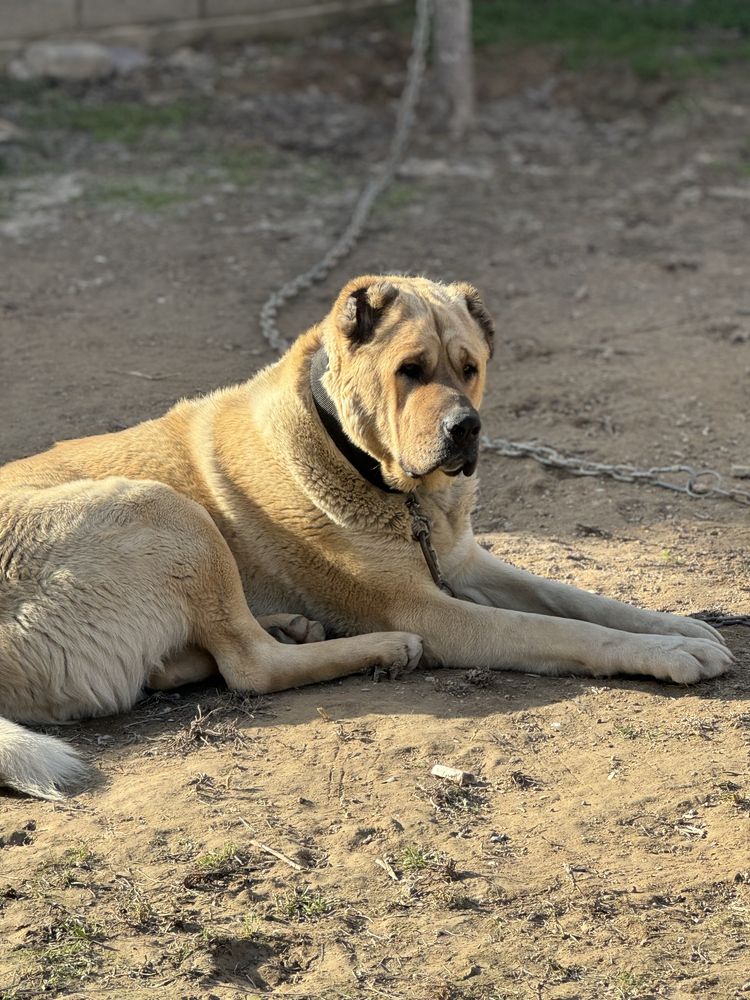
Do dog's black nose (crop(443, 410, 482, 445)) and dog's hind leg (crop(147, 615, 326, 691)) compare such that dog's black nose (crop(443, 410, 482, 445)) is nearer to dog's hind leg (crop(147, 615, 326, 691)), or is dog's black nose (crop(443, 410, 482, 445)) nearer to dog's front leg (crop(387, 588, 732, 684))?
dog's front leg (crop(387, 588, 732, 684))

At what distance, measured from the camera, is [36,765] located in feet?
11.3

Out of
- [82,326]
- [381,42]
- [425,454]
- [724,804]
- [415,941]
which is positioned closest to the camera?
[415,941]

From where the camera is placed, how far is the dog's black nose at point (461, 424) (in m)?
3.89

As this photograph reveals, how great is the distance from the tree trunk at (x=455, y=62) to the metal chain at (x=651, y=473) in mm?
5743

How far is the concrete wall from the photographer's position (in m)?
11.5

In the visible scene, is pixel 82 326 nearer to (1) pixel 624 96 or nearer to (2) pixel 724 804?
(2) pixel 724 804

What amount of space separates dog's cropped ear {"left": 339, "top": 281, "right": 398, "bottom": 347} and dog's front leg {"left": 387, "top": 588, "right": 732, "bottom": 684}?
2.94 feet

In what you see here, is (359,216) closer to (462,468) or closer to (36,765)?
(462,468)

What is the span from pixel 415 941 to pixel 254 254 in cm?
635

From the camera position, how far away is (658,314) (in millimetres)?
7723

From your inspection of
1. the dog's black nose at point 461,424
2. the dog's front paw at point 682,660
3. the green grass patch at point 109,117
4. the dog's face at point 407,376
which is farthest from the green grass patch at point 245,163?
the dog's front paw at point 682,660

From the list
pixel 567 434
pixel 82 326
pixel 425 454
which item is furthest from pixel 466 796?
pixel 82 326

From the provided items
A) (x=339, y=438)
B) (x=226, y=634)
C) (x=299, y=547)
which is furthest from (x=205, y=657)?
(x=339, y=438)

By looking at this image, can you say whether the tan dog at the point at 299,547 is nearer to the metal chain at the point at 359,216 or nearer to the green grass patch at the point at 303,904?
the green grass patch at the point at 303,904
